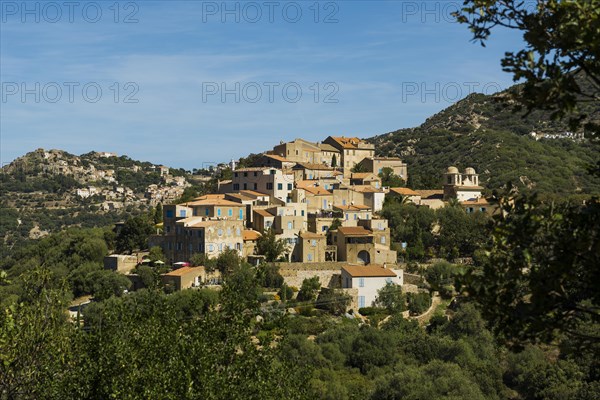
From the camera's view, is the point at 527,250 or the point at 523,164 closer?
the point at 527,250

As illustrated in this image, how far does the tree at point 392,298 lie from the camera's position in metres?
47.2

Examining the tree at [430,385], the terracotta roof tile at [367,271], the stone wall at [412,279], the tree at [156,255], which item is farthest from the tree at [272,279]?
the tree at [430,385]

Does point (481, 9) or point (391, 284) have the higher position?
point (481, 9)

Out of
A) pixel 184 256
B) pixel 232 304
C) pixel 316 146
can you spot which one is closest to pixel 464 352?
pixel 184 256

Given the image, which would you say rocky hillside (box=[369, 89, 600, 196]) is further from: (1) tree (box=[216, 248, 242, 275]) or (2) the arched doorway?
(1) tree (box=[216, 248, 242, 275])

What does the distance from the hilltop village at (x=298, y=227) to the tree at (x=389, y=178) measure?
382 centimetres

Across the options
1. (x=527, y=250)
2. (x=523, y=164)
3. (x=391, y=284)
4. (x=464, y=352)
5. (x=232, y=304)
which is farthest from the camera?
(x=523, y=164)

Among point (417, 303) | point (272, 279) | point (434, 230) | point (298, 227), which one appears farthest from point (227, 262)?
point (434, 230)

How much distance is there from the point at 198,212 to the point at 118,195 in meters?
99.3

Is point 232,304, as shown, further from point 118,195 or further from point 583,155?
point 118,195

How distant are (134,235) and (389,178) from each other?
2224 cm

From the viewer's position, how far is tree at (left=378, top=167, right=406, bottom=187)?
67162 mm

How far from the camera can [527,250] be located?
7340 millimetres

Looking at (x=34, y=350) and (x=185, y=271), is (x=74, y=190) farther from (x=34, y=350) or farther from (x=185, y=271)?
(x=34, y=350)
